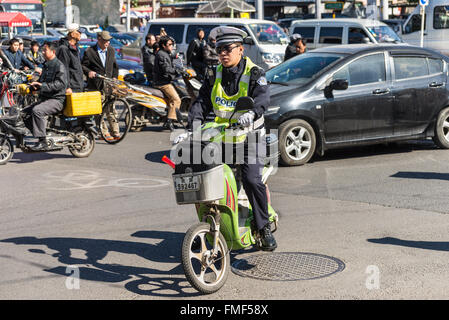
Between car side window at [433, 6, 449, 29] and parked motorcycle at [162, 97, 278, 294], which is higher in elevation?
car side window at [433, 6, 449, 29]

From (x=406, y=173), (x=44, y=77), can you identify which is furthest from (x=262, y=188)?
(x=44, y=77)

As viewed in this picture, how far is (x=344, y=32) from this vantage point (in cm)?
2272

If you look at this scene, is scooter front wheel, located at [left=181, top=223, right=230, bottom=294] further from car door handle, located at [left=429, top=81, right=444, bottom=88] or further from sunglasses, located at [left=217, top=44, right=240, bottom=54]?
car door handle, located at [left=429, top=81, right=444, bottom=88]

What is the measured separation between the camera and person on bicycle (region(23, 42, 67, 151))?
34.8 ft

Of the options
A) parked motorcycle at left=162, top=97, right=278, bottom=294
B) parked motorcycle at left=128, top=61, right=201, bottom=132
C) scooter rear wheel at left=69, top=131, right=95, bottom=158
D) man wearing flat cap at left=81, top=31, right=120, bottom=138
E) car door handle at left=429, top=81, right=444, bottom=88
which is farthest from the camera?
parked motorcycle at left=128, top=61, right=201, bottom=132

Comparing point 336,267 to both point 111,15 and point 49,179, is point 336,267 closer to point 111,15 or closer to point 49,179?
point 49,179

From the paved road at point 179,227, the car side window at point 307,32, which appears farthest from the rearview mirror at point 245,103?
the car side window at point 307,32

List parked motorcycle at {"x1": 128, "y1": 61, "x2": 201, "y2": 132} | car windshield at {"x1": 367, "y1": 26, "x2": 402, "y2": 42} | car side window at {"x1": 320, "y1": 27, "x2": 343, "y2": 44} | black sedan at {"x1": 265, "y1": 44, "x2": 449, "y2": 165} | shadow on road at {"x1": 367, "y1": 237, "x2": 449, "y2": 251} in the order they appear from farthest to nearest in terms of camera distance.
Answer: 1. car side window at {"x1": 320, "y1": 27, "x2": 343, "y2": 44}
2. car windshield at {"x1": 367, "y1": 26, "x2": 402, "y2": 42}
3. parked motorcycle at {"x1": 128, "y1": 61, "x2": 201, "y2": 132}
4. black sedan at {"x1": 265, "y1": 44, "x2": 449, "y2": 165}
5. shadow on road at {"x1": 367, "y1": 237, "x2": 449, "y2": 251}

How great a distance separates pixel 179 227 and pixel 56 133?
15.2 feet

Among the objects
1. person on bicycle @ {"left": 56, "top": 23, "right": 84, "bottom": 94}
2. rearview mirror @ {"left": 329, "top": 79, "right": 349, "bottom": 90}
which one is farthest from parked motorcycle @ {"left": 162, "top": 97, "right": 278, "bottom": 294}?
person on bicycle @ {"left": 56, "top": 23, "right": 84, "bottom": 94}

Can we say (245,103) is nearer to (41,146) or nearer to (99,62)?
(41,146)

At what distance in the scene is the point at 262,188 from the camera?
18.5 ft

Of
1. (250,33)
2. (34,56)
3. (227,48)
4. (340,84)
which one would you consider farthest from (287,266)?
(34,56)

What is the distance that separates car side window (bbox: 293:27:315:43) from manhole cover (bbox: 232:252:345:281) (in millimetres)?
18365
